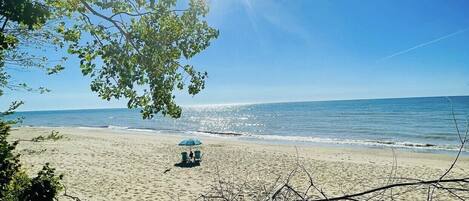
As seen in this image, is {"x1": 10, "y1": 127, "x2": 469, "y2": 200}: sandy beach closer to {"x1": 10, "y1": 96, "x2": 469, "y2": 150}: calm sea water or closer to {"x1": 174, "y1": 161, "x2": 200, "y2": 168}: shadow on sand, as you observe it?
{"x1": 174, "y1": 161, "x2": 200, "y2": 168}: shadow on sand

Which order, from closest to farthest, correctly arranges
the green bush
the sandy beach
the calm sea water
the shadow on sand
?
the green bush → the sandy beach → the shadow on sand → the calm sea water

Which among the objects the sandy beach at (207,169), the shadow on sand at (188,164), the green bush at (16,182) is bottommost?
the sandy beach at (207,169)

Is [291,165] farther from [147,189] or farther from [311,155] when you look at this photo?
[147,189]

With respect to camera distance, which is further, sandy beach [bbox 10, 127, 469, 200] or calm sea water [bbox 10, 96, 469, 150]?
calm sea water [bbox 10, 96, 469, 150]

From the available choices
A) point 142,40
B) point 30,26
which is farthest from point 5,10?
point 142,40

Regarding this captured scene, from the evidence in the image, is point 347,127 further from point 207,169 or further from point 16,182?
point 16,182

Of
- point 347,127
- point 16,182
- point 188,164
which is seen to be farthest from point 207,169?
point 347,127

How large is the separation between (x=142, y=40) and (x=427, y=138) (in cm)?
4070

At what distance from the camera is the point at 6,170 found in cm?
607

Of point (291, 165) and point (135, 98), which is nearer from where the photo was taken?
point (135, 98)

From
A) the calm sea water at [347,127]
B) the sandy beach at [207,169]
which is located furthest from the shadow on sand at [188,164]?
the calm sea water at [347,127]

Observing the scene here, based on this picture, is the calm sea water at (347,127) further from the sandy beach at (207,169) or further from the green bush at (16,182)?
the green bush at (16,182)

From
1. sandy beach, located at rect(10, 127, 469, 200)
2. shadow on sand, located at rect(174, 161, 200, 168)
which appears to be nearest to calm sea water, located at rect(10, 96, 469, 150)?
sandy beach, located at rect(10, 127, 469, 200)

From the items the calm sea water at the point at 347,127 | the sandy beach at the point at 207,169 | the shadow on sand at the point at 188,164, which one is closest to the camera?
the sandy beach at the point at 207,169
